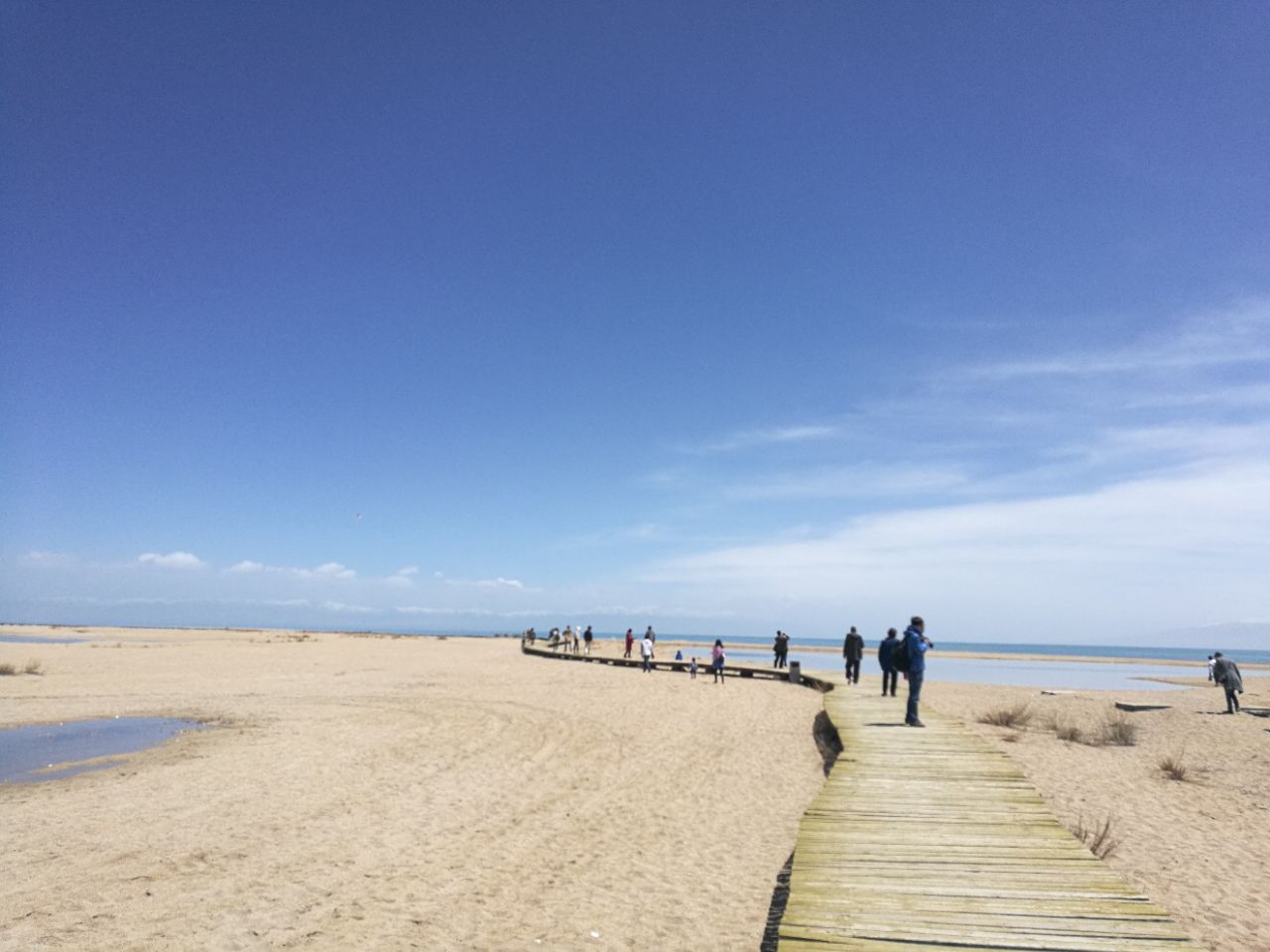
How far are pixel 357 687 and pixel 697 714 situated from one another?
11391 millimetres

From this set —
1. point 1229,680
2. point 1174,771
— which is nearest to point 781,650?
point 1229,680

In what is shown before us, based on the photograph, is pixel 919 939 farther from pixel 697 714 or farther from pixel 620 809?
pixel 697 714

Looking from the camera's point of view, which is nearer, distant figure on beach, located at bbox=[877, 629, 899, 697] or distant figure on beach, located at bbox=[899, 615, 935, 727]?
distant figure on beach, located at bbox=[899, 615, 935, 727]

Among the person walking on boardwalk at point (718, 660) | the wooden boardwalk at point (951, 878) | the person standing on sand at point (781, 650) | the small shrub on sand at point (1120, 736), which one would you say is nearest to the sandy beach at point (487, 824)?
the small shrub on sand at point (1120, 736)

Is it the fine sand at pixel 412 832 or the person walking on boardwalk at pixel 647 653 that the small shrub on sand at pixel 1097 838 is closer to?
the fine sand at pixel 412 832

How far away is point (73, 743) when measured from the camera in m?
14.0

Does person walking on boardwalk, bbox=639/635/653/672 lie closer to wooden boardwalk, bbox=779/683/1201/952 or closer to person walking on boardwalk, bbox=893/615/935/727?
person walking on boardwalk, bbox=893/615/935/727

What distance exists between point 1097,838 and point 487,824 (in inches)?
277

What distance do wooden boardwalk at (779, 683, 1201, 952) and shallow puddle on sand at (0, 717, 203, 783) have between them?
38.6 feet

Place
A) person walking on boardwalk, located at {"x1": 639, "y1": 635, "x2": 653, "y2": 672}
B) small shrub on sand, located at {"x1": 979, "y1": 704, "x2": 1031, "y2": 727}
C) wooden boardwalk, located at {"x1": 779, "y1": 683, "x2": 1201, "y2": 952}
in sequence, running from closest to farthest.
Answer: wooden boardwalk, located at {"x1": 779, "y1": 683, "x2": 1201, "y2": 952}
small shrub on sand, located at {"x1": 979, "y1": 704, "x2": 1031, "y2": 727}
person walking on boardwalk, located at {"x1": 639, "y1": 635, "x2": 653, "y2": 672}

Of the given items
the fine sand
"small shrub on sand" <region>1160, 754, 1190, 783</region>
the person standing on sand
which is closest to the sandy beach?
the fine sand

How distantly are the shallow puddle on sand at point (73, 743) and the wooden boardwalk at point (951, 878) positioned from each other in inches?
463

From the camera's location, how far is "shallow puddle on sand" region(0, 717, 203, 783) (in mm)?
11719

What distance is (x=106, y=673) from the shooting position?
1047 inches
